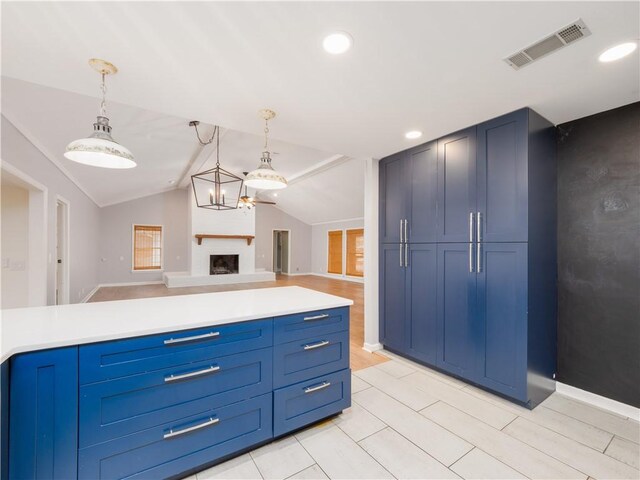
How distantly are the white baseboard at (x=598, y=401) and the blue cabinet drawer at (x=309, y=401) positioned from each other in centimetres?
206

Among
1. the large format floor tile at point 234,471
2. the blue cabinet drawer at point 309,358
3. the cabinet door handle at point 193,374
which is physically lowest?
the large format floor tile at point 234,471

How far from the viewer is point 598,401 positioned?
7.54 feet

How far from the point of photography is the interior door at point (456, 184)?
255 centimetres

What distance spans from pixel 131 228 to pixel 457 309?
389 inches

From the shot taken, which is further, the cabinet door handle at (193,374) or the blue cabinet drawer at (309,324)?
the blue cabinet drawer at (309,324)

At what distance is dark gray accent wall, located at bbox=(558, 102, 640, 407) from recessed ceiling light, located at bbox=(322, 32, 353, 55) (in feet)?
7.73

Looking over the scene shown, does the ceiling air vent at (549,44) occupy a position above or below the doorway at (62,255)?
above

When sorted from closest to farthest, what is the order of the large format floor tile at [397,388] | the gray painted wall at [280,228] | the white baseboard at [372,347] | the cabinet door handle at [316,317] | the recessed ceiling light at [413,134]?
the cabinet door handle at [316,317], the large format floor tile at [397,388], the recessed ceiling light at [413,134], the white baseboard at [372,347], the gray painted wall at [280,228]

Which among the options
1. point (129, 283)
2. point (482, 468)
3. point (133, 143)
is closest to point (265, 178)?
point (482, 468)

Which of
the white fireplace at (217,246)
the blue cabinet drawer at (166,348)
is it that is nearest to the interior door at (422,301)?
the blue cabinet drawer at (166,348)

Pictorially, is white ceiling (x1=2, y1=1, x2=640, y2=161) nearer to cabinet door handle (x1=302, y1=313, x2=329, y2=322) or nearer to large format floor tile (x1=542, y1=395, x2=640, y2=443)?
cabinet door handle (x1=302, y1=313, x2=329, y2=322)

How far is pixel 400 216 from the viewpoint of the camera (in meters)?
3.25

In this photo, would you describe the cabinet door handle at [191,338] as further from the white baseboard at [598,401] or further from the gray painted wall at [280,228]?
the gray painted wall at [280,228]

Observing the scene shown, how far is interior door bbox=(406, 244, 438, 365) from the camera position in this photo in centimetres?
286
